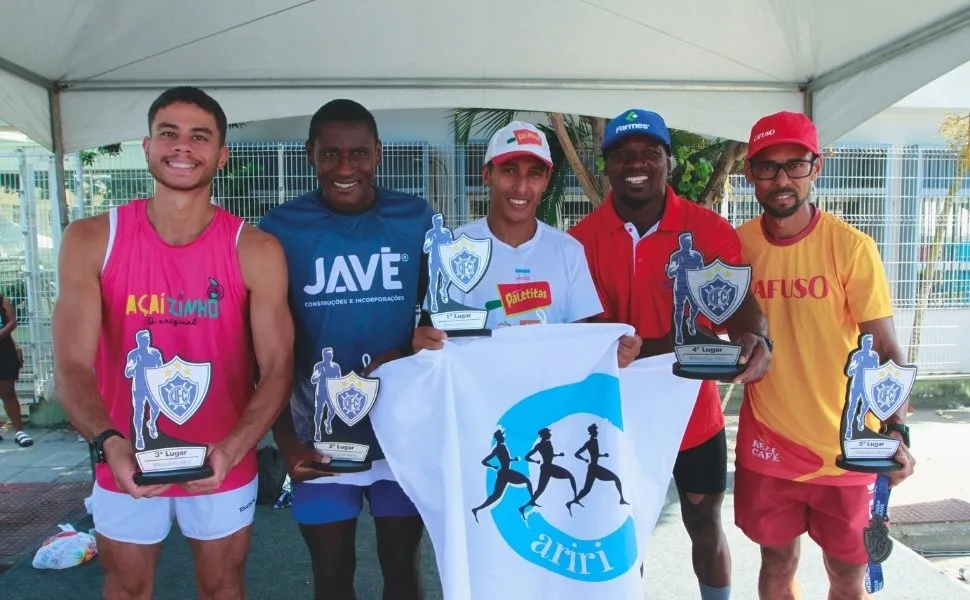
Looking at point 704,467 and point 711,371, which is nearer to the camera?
point 711,371

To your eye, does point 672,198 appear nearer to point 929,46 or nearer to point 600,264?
point 600,264

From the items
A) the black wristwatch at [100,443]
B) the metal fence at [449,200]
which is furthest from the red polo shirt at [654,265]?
the metal fence at [449,200]

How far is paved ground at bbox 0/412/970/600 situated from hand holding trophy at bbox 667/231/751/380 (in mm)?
1978

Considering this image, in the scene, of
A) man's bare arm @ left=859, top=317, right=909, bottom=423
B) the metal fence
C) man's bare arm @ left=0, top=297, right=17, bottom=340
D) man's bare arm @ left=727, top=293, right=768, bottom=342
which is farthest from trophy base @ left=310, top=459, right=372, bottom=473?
man's bare arm @ left=0, top=297, right=17, bottom=340

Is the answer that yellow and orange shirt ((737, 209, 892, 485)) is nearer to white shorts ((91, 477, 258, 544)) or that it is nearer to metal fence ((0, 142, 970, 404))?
white shorts ((91, 477, 258, 544))

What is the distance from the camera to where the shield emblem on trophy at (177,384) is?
2.04 m

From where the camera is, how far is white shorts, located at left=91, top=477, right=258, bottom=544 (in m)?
2.31

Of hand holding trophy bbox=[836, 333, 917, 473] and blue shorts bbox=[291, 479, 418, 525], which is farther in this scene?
blue shorts bbox=[291, 479, 418, 525]

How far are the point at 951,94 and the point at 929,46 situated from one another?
26.2ft

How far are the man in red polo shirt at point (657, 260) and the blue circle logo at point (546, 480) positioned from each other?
492 millimetres

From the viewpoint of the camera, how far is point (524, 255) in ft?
8.60

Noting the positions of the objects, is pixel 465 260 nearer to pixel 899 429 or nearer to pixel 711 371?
pixel 711 371

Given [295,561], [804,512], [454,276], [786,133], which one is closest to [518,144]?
[454,276]

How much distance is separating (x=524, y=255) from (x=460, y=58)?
2.10 metres
